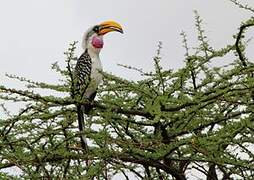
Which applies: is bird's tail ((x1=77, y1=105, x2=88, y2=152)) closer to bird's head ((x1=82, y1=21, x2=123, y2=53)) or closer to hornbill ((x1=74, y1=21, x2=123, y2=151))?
hornbill ((x1=74, y1=21, x2=123, y2=151))

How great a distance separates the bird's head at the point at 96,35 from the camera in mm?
6066

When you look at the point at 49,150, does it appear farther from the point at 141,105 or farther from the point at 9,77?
the point at 141,105

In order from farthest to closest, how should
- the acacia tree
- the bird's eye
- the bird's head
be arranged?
the bird's eye
the bird's head
the acacia tree

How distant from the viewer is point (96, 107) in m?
4.32

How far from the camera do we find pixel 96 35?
6.20 meters

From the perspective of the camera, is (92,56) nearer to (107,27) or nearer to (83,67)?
(83,67)

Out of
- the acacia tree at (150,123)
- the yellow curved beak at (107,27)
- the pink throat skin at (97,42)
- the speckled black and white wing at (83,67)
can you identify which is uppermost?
the yellow curved beak at (107,27)

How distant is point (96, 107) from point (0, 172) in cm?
83

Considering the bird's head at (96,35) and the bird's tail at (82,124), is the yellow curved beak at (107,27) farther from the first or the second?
the bird's tail at (82,124)

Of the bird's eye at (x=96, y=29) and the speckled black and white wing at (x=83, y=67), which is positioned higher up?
the bird's eye at (x=96, y=29)

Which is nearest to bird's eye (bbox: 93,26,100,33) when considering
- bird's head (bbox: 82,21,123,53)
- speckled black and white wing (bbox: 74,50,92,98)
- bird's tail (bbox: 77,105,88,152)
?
bird's head (bbox: 82,21,123,53)

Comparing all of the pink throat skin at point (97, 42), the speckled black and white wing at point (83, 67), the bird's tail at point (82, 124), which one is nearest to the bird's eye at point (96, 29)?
the pink throat skin at point (97, 42)

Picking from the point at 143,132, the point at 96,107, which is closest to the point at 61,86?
the point at 96,107

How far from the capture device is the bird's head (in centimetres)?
607
